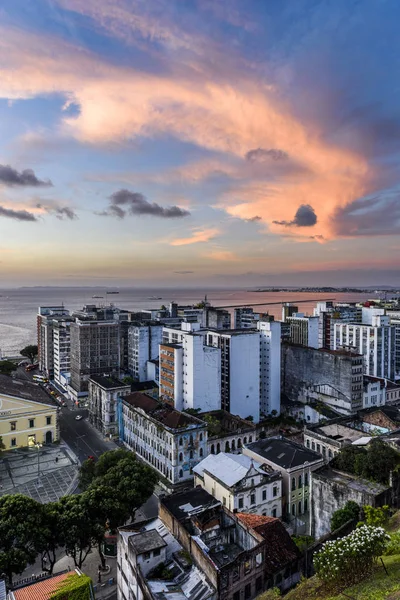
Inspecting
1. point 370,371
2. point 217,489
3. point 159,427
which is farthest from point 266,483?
point 370,371

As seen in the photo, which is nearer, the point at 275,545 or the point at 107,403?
the point at 275,545

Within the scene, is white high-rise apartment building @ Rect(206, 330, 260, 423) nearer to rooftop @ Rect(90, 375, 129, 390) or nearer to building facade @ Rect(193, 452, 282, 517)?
rooftop @ Rect(90, 375, 129, 390)

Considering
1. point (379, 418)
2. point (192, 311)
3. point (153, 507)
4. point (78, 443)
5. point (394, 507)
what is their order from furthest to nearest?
point (192, 311) < point (78, 443) < point (379, 418) < point (153, 507) < point (394, 507)

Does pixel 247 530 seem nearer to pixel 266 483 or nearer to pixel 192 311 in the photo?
pixel 266 483

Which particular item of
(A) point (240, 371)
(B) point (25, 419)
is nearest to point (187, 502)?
(B) point (25, 419)

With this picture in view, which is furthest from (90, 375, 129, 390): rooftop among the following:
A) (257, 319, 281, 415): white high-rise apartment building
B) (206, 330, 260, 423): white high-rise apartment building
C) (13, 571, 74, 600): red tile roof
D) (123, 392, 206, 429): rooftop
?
(13, 571, 74, 600): red tile roof

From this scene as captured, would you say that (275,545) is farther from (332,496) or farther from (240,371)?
(240,371)
